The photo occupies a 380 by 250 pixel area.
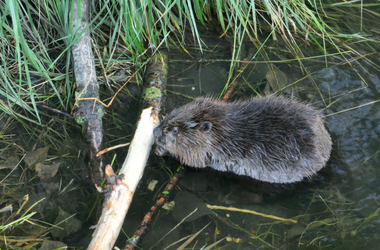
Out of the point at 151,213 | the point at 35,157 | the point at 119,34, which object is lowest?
the point at 151,213

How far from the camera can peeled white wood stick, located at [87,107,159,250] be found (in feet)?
7.88

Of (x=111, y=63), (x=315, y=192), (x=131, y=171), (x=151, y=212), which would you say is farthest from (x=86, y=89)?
(x=315, y=192)

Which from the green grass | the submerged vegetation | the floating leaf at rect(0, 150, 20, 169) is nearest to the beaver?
the submerged vegetation

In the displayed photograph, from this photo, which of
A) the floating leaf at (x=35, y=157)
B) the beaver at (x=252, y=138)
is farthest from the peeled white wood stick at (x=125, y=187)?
the floating leaf at (x=35, y=157)

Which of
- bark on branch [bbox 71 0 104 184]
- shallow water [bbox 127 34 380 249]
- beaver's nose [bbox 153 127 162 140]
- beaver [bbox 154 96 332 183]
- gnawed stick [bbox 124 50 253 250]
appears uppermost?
bark on branch [bbox 71 0 104 184]

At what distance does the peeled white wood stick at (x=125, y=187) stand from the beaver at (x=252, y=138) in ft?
0.42

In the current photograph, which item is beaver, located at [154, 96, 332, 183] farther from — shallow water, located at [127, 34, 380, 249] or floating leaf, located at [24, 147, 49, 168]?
floating leaf, located at [24, 147, 49, 168]

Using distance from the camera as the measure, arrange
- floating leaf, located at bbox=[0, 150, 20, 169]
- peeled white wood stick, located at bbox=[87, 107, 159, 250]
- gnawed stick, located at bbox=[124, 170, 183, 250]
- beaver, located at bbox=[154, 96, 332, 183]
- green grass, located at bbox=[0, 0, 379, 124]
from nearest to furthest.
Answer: peeled white wood stick, located at bbox=[87, 107, 159, 250], gnawed stick, located at bbox=[124, 170, 183, 250], beaver, located at bbox=[154, 96, 332, 183], floating leaf, located at bbox=[0, 150, 20, 169], green grass, located at bbox=[0, 0, 379, 124]

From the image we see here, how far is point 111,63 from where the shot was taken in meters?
3.91

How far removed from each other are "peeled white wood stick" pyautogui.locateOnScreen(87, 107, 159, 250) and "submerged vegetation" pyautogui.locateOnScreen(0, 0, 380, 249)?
1.11ft

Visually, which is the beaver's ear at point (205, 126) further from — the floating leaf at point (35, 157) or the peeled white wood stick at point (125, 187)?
the floating leaf at point (35, 157)

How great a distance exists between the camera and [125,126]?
351 centimetres

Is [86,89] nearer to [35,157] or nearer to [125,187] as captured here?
[35,157]

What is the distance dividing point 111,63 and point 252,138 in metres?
1.70
